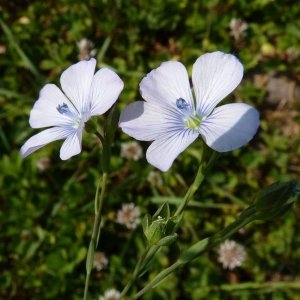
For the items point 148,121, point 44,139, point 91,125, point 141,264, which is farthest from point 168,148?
point 141,264

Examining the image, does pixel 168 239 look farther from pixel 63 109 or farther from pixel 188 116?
pixel 63 109

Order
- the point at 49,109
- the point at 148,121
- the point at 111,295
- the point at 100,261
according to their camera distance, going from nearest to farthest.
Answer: the point at 148,121 < the point at 49,109 < the point at 111,295 < the point at 100,261

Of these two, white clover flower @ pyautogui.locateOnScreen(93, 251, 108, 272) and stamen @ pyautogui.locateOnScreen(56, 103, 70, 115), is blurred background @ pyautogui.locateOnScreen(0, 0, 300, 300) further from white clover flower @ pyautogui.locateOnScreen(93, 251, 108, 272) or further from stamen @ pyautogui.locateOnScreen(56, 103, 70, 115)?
stamen @ pyautogui.locateOnScreen(56, 103, 70, 115)

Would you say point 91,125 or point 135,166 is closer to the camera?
point 91,125

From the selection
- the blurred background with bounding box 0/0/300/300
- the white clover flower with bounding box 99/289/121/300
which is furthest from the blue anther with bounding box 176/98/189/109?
the white clover flower with bounding box 99/289/121/300

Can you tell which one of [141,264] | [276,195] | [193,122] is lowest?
[141,264]

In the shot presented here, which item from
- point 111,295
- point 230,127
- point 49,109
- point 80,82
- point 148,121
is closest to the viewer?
point 230,127

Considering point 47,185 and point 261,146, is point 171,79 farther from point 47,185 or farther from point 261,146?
point 261,146
